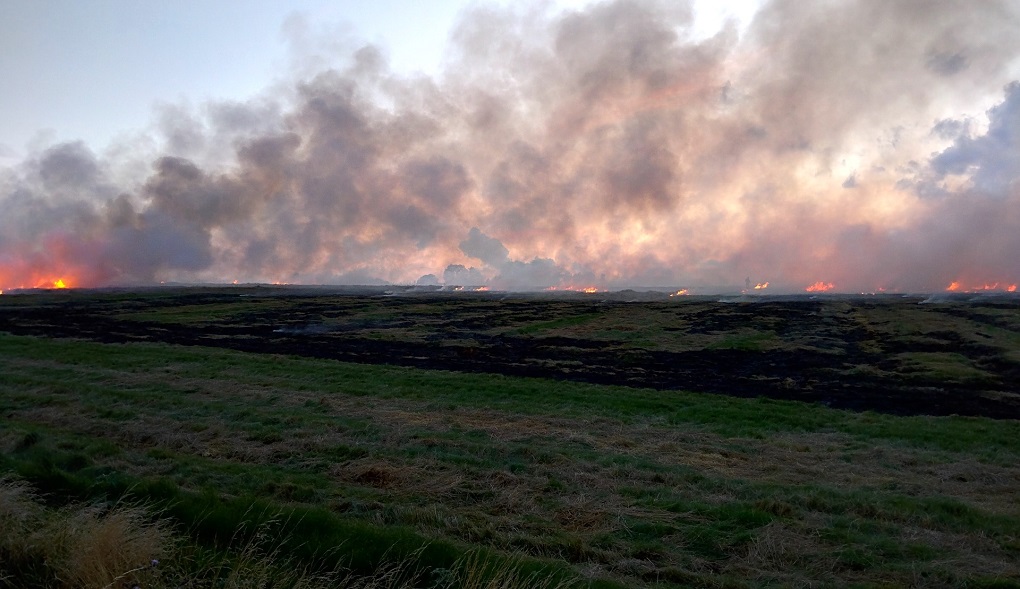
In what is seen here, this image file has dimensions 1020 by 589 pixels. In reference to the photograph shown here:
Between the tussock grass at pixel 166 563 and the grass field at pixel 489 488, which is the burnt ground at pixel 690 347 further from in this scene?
the tussock grass at pixel 166 563

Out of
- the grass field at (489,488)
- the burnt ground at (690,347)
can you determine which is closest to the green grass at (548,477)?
the grass field at (489,488)

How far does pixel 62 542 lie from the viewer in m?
5.49

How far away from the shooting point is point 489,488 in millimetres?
10633

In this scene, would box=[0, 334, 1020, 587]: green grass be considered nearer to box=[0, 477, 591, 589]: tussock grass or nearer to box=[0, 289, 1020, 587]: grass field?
box=[0, 289, 1020, 587]: grass field

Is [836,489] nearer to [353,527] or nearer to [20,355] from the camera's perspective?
[353,527]

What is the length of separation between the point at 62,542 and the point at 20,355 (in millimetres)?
33285

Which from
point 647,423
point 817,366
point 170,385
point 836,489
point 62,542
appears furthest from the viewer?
point 817,366

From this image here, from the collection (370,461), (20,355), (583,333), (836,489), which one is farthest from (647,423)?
(583,333)

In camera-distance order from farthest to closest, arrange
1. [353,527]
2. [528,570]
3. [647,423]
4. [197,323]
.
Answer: [197,323], [647,423], [353,527], [528,570]

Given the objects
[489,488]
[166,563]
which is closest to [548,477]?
[489,488]

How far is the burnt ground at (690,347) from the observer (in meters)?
27.5

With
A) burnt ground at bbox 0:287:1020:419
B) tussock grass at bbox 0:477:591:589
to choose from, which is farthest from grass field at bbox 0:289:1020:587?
burnt ground at bbox 0:287:1020:419

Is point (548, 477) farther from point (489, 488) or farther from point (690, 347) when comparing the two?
point (690, 347)

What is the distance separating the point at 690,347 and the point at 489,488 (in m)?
37.3
